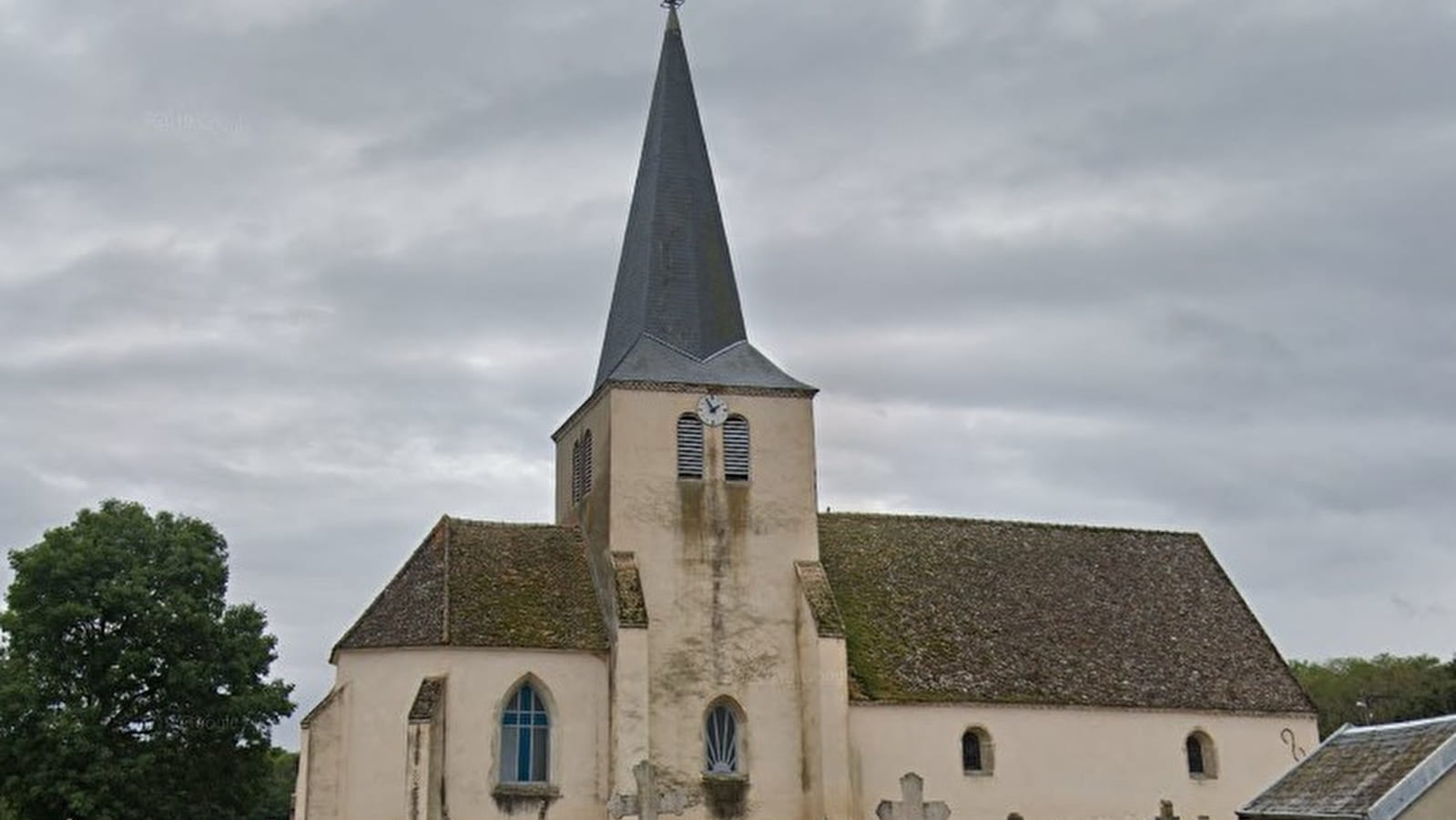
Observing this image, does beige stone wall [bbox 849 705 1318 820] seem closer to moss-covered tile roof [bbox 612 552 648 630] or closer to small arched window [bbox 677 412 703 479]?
moss-covered tile roof [bbox 612 552 648 630]

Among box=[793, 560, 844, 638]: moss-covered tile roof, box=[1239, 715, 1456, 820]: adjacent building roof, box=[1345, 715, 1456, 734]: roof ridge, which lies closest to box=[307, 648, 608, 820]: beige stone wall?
box=[793, 560, 844, 638]: moss-covered tile roof

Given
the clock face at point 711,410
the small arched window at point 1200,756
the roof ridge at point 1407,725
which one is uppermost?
the clock face at point 711,410

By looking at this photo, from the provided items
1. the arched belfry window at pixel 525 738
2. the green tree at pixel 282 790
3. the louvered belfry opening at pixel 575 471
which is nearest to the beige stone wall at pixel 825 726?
the arched belfry window at pixel 525 738

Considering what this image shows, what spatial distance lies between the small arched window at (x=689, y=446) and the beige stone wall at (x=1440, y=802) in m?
18.8

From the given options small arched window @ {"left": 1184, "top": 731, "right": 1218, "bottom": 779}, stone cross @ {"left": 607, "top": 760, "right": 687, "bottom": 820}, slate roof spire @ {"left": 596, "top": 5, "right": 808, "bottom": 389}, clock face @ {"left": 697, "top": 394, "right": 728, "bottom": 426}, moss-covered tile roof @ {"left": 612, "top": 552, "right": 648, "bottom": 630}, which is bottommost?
stone cross @ {"left": 607, "top": 760, "right": 687, "bottom": 820}

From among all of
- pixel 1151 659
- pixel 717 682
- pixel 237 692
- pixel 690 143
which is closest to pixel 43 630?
pixel 237 692

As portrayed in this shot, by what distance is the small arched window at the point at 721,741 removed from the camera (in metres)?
34.0

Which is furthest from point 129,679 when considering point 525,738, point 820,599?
point 820,599

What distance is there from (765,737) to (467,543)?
856 centimetres

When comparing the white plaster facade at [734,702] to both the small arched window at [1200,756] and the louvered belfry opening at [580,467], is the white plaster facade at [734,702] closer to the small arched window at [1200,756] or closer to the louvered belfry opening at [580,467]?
the small arched window at [1200,756]

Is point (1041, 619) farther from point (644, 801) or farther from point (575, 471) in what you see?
point (644, 801)

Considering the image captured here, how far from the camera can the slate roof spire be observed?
121ft

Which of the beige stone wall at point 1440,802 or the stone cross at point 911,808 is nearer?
the beige stone wall at point 1440,802

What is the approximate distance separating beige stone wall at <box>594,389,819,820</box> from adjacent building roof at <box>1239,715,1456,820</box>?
13336 mm
